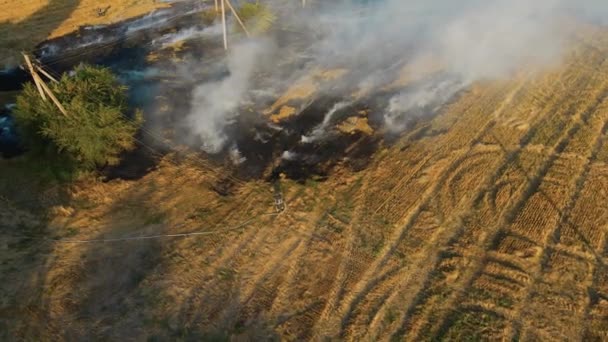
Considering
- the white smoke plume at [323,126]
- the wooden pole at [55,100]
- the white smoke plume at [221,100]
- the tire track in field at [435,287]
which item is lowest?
the tire track in field at [435,287]

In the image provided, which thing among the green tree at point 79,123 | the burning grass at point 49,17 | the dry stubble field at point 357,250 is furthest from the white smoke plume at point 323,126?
the burning grass at point 49,17

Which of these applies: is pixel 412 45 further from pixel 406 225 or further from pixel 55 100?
pixel 55 100

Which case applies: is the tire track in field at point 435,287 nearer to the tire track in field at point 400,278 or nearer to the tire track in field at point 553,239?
the tire track in field at point 400,278

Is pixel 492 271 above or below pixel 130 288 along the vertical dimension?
below

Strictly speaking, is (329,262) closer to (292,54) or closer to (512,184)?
(512,184)

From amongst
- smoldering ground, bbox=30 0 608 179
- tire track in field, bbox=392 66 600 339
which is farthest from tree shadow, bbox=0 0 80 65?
tire track in field, bbox=392 66 600 339

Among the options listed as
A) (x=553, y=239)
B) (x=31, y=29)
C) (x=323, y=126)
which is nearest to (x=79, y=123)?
(x=323, y=126)

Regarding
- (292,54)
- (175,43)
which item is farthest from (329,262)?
(175,43)
